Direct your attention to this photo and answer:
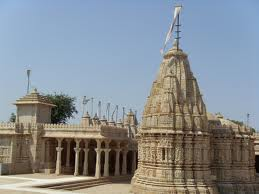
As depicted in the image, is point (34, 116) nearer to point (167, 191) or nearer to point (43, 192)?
point (43, 192)

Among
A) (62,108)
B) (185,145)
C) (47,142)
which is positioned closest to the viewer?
(185,145)

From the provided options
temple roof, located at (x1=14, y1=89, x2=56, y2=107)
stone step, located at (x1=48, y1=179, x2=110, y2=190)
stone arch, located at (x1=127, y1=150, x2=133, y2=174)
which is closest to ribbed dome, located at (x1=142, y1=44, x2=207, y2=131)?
stone step, located at (x1=48, y1=179, x2=110, y2=190)

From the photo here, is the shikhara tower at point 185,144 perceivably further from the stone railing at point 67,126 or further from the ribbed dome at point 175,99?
the stone railing at point 67,126

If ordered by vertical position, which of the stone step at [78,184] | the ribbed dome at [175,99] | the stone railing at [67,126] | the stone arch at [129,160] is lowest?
the stone step at [78,184]

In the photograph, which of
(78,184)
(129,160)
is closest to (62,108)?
(129,160)

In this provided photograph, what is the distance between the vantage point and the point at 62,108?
69875 mm

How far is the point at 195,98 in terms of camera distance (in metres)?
31.2

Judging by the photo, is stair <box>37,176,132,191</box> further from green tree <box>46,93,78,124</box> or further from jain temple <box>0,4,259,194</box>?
green tree <box>46,93,78,124</box>

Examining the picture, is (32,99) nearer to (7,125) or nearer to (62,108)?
(7,125)

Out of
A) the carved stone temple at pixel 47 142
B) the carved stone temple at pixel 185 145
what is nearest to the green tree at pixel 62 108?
the carved stone temple at pixel 47 142

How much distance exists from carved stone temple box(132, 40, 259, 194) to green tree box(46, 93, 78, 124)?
39.2 m

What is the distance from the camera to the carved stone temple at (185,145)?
2922 cm

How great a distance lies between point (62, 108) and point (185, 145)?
43.7 metres

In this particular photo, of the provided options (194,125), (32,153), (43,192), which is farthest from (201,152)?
(32,153)
